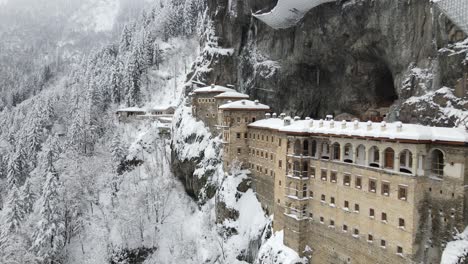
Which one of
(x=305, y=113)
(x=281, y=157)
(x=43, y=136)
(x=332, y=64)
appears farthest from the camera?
(x=43, y=136)

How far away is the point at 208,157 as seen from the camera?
63000 mm

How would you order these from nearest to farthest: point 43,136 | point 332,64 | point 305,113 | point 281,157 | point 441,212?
point 441,212
point 281,157
point 332,64
point 305,113
point 43,136

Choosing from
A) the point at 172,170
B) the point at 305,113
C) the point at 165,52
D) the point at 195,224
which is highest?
the point at 165,52

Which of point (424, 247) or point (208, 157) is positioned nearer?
point (424, 247)

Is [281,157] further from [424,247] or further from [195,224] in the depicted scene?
[195,224]

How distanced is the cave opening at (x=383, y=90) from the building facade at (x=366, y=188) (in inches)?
571

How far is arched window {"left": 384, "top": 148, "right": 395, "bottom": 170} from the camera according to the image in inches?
1302

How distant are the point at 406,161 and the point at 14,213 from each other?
5893cm

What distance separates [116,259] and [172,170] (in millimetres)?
19454

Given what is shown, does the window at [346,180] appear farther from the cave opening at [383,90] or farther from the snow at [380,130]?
the cave opening at [383,90]

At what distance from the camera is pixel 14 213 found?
61625mm

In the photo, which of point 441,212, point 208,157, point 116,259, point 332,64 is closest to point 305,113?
point 332,64

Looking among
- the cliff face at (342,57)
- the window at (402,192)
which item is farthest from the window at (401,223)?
the cliff face at (342,57)

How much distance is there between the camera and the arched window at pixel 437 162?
30812 mm
